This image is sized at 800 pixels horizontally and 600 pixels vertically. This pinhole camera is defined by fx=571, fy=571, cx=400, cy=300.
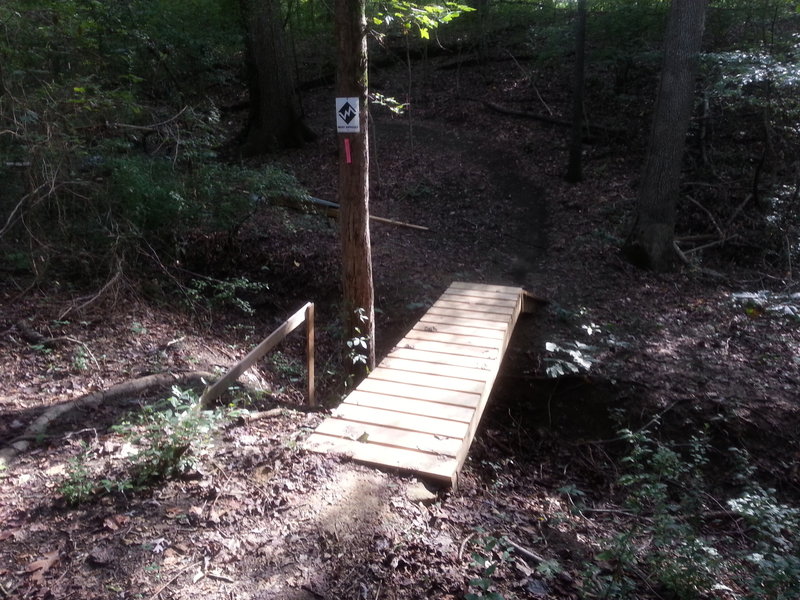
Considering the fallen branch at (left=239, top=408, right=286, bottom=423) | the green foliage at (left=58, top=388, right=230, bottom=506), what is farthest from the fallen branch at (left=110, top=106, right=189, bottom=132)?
the green foliage at (left=58, top=388, right=230, bottom=506)

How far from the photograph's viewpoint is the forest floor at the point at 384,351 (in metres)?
2.85

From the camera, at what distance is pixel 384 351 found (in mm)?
7703

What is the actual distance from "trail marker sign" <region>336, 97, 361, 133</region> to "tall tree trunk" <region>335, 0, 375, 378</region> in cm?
6

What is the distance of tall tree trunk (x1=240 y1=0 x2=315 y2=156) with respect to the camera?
14.8 metres

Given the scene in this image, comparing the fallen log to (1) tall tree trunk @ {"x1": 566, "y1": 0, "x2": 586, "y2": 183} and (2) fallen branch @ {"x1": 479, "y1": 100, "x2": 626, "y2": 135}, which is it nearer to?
(1) tall tree trunk @ {"x1": 566, "y1": 0, "x2": 586, "y2": 183}

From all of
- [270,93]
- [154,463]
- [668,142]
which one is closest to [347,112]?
[154,463]

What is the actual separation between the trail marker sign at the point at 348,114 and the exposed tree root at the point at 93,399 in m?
2.75

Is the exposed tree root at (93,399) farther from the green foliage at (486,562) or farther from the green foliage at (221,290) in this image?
the green foliage at (486,562)

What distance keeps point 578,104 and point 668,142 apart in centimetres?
328

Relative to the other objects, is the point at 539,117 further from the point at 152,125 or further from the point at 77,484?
the point at 77,484

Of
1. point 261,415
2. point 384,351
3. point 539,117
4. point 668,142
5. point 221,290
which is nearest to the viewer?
point 261,415

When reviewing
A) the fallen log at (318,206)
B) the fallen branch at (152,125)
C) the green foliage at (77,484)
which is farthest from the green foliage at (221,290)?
the green foliage at (77,484)

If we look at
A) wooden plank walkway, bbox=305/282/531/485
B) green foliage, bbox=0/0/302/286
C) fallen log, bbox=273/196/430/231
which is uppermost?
green foliage, bbox=0/0/302/286

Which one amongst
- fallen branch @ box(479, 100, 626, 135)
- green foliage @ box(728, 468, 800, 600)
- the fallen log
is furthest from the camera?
fallen branch @ box(479, 100, 626, 135)
